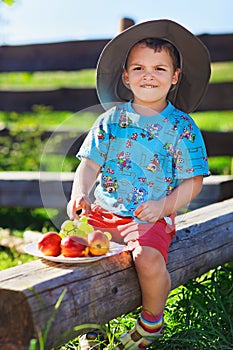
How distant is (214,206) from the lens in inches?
170

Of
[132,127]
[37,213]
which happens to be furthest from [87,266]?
[37,213]

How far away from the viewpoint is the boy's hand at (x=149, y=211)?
3023 mm

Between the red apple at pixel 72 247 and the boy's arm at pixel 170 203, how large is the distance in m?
0.34

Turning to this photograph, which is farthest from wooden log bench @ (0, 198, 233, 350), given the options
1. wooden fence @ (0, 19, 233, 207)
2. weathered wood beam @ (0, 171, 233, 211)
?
wooden fence @ (0, 19, 233, 207)

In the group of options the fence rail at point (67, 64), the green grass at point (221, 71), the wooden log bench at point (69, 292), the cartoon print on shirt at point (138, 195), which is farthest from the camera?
the green grass at point (221, 71)

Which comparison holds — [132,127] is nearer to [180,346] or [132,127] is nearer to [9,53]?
[180,346]

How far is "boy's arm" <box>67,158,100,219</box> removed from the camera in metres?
3.12

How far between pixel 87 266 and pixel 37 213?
3.94 meters

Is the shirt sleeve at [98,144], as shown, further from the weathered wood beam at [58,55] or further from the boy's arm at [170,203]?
the weathered wood beam at [58,55]

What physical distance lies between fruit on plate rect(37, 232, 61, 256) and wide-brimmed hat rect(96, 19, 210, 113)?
3.03 feet

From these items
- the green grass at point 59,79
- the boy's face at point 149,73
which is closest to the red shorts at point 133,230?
the boy's face at point 149,73

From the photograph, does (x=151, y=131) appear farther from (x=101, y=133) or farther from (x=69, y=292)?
(x=69, y=292)

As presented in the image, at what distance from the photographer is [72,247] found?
278 centimetres

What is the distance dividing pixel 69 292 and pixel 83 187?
2.38ft
